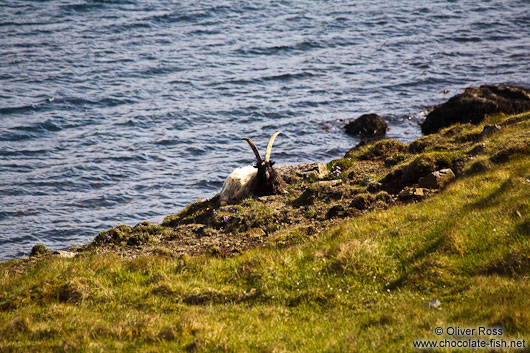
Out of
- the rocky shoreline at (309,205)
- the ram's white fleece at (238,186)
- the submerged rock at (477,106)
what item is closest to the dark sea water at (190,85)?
the submerged rock at (477,106)

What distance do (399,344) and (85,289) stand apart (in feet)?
18.0

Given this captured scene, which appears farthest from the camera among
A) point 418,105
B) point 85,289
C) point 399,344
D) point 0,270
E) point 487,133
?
point 418,105

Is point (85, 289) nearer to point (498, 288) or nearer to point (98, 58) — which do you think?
point (498, 288)

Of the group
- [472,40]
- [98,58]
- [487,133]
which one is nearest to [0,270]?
[487,133]

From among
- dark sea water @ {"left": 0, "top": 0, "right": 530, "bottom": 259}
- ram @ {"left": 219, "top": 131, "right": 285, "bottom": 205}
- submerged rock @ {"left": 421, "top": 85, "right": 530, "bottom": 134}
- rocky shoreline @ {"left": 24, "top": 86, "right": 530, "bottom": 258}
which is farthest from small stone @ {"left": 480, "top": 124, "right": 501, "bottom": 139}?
dark sea water @ {"left": 0, "top": 0, "right": 530, "bottom": 259}

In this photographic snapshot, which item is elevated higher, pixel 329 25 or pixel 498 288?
pixel 498 288

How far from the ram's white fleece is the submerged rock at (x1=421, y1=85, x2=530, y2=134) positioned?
1057 cm

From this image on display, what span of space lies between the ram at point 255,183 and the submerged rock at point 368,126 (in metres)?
9.85

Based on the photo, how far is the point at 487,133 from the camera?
16875 mm

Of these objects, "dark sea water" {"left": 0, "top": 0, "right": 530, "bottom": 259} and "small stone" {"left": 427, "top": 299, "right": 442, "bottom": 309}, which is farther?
"dark sea water" {"left": 0, "top": 0, "right": 530, "bottom": 259}

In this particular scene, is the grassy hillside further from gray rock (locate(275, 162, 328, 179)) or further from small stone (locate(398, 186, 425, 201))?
gray rock (locate(275, 162, 328, 179))

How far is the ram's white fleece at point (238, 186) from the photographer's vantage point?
17016 millimetres

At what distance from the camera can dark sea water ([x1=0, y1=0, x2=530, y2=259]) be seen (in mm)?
21578

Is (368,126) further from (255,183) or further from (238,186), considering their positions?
(238,186)
